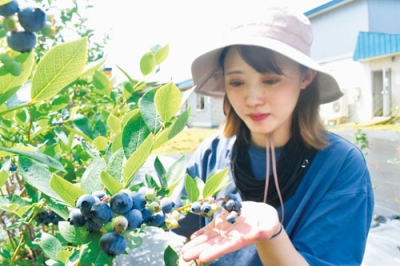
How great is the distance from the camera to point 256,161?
127 cm

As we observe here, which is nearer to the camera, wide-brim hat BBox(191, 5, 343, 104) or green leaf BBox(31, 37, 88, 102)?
green leaf BBox(31, 37, 88, 102)

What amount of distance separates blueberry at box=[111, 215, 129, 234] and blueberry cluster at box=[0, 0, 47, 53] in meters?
0.23

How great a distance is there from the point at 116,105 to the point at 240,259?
1.96 feet

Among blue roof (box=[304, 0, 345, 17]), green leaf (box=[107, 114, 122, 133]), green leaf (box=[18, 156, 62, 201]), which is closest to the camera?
green leaf (box=[18, 156, 62, 201])

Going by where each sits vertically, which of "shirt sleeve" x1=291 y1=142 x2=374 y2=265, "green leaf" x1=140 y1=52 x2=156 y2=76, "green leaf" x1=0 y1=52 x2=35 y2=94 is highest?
"green leaf" x1=0 y1=52 x2=35 y2=94

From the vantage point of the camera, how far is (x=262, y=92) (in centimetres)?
105

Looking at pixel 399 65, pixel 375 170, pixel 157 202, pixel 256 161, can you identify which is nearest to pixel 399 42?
pixel 399 65

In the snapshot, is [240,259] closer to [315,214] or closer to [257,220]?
[315,214]

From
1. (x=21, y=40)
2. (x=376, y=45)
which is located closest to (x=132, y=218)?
(x=21, y=40)

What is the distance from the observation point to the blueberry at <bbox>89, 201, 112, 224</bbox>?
1.46 ft

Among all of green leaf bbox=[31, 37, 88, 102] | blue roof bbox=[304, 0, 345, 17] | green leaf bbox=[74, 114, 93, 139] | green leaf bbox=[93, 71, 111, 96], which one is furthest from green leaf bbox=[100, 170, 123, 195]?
blue roof bbox=[304, 0, 345, 17]

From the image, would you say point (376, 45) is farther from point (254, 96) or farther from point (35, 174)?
point (35, 174)

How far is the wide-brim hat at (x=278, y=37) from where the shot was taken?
3.43 feet

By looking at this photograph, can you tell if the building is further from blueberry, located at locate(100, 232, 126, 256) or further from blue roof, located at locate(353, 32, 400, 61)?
blueberry, located at locate(100, 232, 126, 256)
